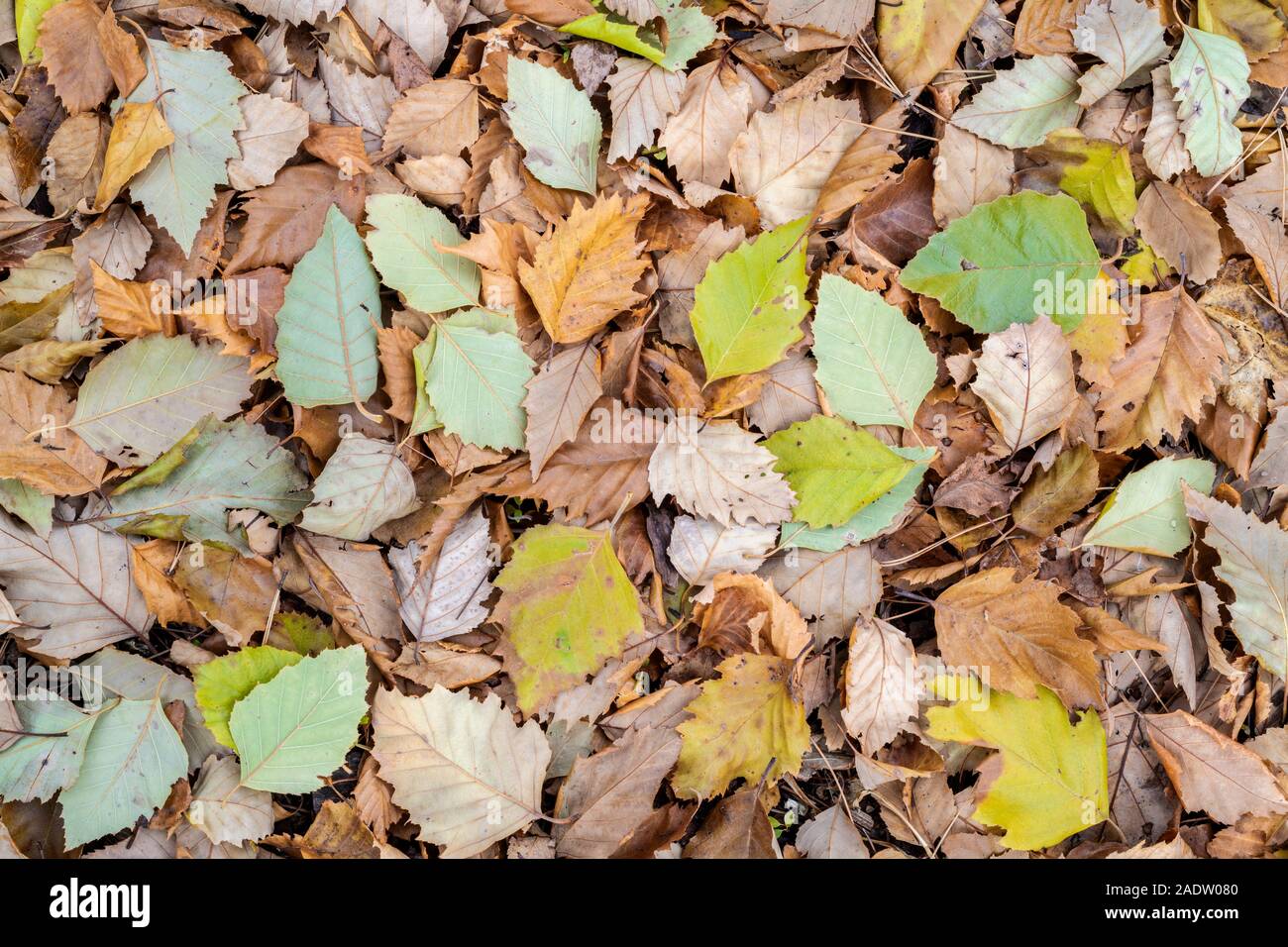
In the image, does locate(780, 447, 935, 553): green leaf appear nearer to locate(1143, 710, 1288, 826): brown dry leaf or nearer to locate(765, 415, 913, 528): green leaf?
locate(765, 415, 913, 528): green leaf

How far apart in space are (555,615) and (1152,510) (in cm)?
150

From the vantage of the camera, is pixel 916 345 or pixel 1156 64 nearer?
pixel 916 345

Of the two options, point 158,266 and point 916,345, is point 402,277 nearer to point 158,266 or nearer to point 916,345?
point 158,266

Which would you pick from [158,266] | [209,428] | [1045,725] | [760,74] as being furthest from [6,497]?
[1045,725]

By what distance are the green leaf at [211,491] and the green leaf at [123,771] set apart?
1.32ft

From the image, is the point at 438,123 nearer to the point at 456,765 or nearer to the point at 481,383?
the point at 481,383

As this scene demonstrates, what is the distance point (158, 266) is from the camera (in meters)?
2.11

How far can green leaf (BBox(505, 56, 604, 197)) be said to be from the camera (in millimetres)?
2061

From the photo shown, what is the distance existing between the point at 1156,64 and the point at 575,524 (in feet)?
6.09

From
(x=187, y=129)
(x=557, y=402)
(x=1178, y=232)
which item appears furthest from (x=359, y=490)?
(x=1178, y=232)

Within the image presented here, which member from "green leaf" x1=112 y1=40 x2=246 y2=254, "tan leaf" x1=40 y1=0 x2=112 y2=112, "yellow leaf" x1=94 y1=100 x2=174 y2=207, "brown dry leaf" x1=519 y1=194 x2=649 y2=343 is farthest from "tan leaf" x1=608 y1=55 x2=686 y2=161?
"tan leaf" x1=40 y1=0 x2=112 y2=112

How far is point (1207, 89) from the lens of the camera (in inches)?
86.2

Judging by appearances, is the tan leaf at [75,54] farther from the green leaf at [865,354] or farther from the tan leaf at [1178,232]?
the tan leaf at [1178,232]

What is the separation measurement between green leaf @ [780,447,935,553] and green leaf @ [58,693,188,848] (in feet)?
4.88
